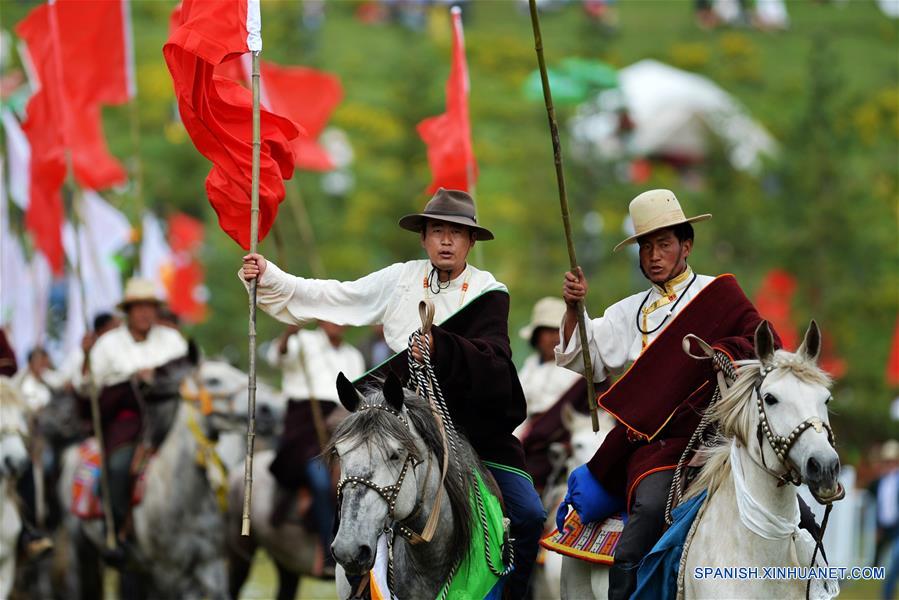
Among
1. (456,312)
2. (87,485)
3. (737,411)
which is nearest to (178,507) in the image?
(87,485)

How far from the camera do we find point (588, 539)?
834 centimetres

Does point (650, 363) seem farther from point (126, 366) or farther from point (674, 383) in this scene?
point (126, 366)

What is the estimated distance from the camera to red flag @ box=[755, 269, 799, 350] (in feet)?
112

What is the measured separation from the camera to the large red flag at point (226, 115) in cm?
835

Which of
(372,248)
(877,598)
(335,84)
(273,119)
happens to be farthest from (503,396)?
(372,248)

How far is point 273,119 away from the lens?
8789 millimetres

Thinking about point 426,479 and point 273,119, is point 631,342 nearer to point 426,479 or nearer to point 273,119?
point 426,479

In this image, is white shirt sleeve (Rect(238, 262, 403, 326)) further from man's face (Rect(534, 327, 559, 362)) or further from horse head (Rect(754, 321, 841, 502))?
man's face (Rect(534, 327, 559, 362))

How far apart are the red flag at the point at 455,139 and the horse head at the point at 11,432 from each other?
401 cm

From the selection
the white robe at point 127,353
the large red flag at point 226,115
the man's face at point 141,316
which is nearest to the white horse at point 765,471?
the large red flag at point 226,115

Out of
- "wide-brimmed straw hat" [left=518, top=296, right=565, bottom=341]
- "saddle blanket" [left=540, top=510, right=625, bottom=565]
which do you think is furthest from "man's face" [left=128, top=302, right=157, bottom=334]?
"saddle blanket" [left=540, top=510, right=625, bottom=565]

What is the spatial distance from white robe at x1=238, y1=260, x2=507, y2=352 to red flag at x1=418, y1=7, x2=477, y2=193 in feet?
13.3

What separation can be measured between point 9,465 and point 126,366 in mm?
2351

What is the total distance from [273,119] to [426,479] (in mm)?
2681
